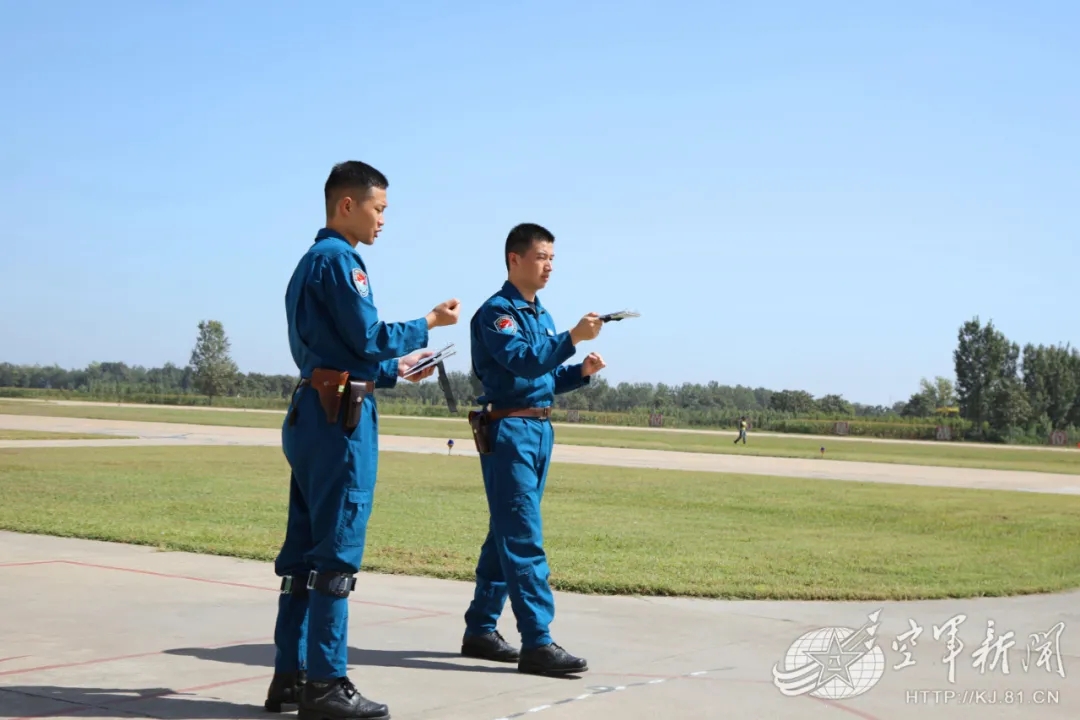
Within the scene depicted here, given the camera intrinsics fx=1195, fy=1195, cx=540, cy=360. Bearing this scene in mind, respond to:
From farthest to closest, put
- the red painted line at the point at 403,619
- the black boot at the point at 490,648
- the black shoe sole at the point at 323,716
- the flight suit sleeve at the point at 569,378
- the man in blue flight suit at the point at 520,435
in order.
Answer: the red painted line at the point at 403,619 < the flight suit sleeve at the point at 569,378 < the black boot at the point at 490,648 < the man in blue flight suit at the point at 520,435 < the black shoe sole at the point at 323,716

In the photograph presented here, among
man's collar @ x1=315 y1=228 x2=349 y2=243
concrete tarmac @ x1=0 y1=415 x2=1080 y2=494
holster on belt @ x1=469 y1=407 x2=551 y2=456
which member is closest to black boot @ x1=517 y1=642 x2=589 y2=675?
holster on belt @ x1=469 y1=407 x2=551 y2=456

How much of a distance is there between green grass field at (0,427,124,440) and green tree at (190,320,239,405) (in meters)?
80.3

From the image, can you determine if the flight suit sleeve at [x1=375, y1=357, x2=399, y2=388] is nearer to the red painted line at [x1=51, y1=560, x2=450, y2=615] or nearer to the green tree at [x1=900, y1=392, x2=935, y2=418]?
the red painted line at [x1=51, y1=560, x2=450, y2=615]

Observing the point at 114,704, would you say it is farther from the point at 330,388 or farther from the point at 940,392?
the point at 940,392

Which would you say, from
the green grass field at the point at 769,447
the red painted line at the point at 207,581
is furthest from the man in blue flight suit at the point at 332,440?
the green grass field at the point at 769,447

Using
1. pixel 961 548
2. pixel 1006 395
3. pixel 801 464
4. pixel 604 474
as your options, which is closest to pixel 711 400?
pixel 1006 395

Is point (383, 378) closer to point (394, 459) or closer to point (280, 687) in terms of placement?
point (280, 687)

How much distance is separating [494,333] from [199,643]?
93.3 inches

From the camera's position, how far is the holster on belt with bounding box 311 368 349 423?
5.08m

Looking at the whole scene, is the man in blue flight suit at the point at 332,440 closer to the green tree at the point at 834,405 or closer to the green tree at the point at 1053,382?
the green tree at the point at 1053,382

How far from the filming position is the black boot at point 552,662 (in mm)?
5934

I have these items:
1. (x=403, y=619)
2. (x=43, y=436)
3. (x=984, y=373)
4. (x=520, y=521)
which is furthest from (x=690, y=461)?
(x=984, y=373)

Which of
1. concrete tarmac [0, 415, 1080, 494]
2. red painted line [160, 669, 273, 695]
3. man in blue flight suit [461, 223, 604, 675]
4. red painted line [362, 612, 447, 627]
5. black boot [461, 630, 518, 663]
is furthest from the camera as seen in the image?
concrete tarmac [0, 415, 1080, 494]

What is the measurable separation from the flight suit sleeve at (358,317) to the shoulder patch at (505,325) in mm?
1107
